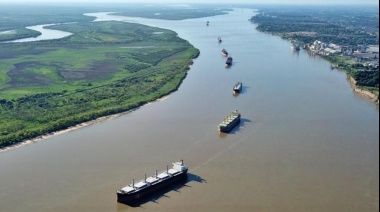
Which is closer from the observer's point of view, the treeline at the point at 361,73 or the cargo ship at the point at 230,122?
the cargo ship at the point at 230,122

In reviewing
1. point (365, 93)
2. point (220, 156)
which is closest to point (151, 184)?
point (220, 156)

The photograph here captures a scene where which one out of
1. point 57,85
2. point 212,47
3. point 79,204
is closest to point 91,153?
point 79,204

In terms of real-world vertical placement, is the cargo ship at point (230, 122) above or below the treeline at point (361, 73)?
below

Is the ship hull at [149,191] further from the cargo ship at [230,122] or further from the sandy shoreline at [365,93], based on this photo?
the sandy shoreline at [365,93]

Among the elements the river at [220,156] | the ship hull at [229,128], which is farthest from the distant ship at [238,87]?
the ship hull at [229,128]

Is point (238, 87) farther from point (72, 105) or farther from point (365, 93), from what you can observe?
point (72, 105)

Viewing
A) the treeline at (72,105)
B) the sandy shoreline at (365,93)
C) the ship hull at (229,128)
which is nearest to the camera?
the ship hull at (229,128)

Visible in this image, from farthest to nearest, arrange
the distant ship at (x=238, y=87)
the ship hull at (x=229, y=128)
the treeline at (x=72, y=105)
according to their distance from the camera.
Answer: the distant ship at (x=238, y=87)
the treeline at (x=72, y=105)
the ship hull at (x=229, y=128)
